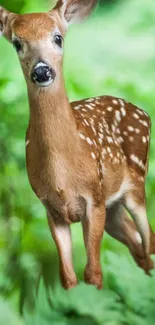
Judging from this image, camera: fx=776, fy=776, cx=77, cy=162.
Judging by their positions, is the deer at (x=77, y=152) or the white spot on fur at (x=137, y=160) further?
the white spot on fur at (x=137, y=160)

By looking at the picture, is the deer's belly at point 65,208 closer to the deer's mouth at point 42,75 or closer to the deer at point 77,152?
the deer at point 77,152

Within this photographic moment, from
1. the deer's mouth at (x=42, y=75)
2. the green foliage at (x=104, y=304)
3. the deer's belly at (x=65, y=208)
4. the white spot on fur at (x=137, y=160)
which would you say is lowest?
the green foliage at (x=104, y=304)

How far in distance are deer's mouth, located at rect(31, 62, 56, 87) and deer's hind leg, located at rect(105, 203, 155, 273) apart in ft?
1.10

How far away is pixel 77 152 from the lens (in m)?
1.66

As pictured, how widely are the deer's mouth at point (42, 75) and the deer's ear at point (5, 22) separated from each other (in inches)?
5.2

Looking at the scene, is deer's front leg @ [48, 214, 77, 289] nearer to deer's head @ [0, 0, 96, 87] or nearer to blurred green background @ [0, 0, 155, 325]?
blurred green background @ [0, 0, 155, 325]

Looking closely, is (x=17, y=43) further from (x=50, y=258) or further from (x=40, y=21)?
(x=50, y=258)

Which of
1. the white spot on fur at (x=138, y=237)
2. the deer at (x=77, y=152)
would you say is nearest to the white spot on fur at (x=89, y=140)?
the deer at (x=77, y=152)

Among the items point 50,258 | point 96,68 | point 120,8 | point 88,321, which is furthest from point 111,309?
point 120,8

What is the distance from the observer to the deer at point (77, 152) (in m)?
1.61

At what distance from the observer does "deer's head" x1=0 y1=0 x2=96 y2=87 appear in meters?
1.58

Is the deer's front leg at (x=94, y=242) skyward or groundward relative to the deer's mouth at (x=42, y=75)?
groundward

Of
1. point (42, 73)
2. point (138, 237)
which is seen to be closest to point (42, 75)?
point (42, 73)

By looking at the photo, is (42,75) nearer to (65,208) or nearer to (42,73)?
(42,73)
